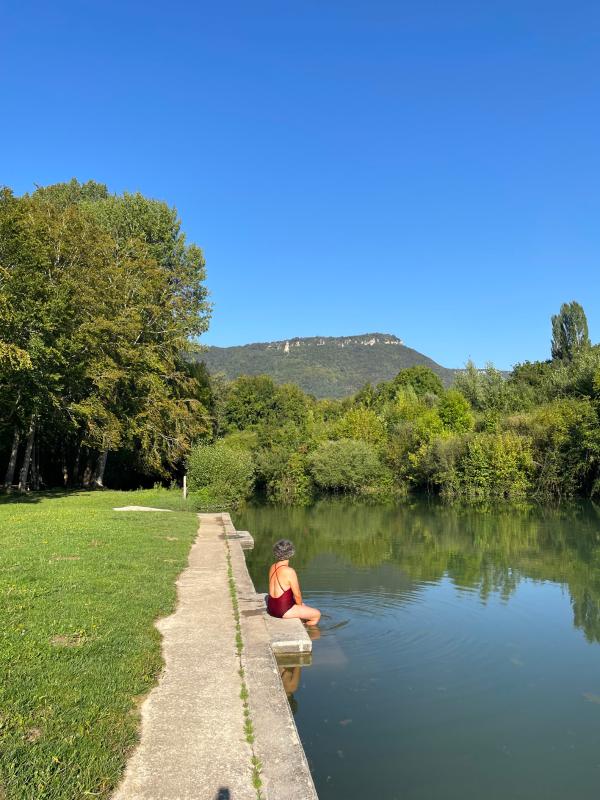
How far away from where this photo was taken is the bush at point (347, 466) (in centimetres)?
4669

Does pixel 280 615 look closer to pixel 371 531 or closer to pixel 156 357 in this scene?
pixel 371 531

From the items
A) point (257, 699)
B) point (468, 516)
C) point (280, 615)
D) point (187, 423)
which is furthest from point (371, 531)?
point (257, 699)

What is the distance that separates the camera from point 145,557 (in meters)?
12.1

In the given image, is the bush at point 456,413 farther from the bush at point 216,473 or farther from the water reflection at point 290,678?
the water reflection at point 290,678

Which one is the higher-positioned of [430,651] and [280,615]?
[280,615]

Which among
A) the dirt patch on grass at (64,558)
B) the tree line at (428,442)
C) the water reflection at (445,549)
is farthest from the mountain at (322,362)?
the dirt patch on grass at (64,558)

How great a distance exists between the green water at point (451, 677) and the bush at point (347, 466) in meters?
28.0

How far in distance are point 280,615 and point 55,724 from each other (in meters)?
4.60

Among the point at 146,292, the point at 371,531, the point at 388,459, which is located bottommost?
the point at 371,531

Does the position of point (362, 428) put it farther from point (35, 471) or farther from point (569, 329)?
point (569, 329)

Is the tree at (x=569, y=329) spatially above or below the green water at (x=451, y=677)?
above

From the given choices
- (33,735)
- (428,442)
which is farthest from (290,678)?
(428,442)

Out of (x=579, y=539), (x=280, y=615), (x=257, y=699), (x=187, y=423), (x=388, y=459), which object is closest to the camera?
(x=257, y=699)

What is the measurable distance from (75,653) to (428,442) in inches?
1659
